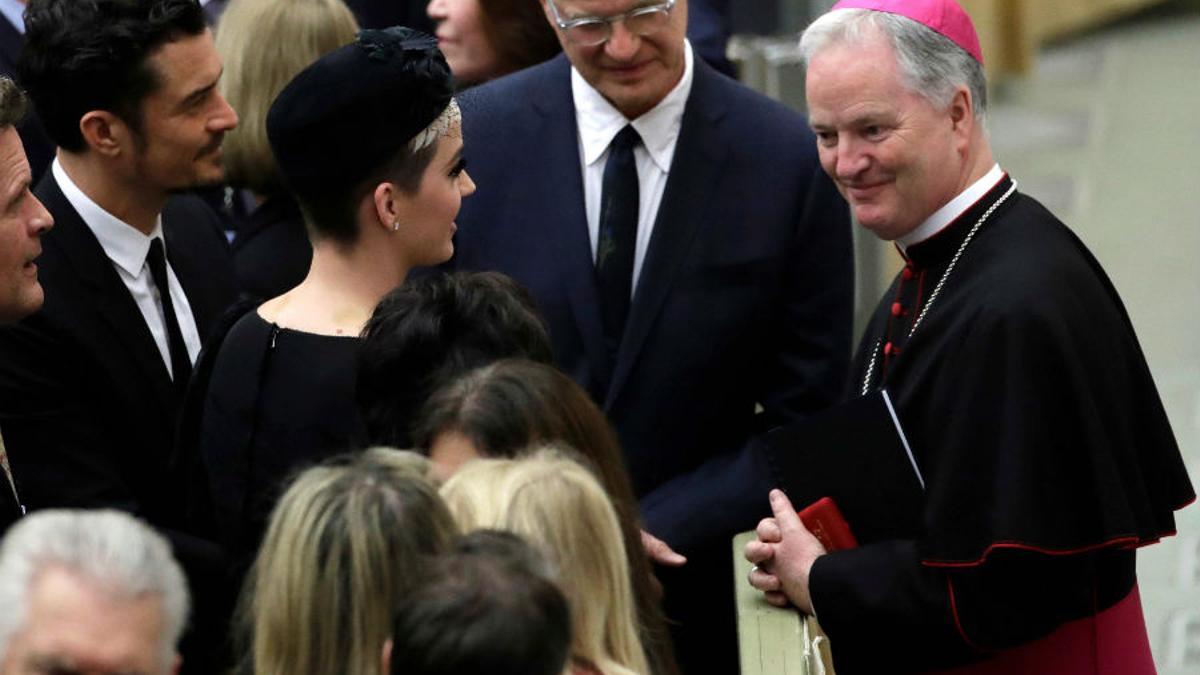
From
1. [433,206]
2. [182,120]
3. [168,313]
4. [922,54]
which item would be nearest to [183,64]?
[182,120]

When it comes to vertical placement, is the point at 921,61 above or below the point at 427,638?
above

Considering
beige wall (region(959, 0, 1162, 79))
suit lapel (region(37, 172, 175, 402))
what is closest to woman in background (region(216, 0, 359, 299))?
suit lapel (region(37, 172, 175, 402))

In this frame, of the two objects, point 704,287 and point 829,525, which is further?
point 704,287

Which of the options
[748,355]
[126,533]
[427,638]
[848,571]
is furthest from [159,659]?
[748,355]

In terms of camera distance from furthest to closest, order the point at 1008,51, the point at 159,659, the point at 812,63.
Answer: the point at 1008,51 → the point at 812,63 → the point at 159,659

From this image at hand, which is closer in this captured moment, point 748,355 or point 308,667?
point 308,667

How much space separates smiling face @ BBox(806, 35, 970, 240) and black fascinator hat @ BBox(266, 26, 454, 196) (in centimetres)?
68

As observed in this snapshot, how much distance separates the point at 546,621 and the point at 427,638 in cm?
14

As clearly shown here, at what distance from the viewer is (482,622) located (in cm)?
→ 220

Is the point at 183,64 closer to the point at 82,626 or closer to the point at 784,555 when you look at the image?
the point at 784,555

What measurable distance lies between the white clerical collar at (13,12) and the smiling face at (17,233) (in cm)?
182

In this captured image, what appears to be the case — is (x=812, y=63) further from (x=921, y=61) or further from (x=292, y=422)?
(x=292, y=422)

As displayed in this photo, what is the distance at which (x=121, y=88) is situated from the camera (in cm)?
398

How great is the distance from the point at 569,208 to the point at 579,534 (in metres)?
1.54
